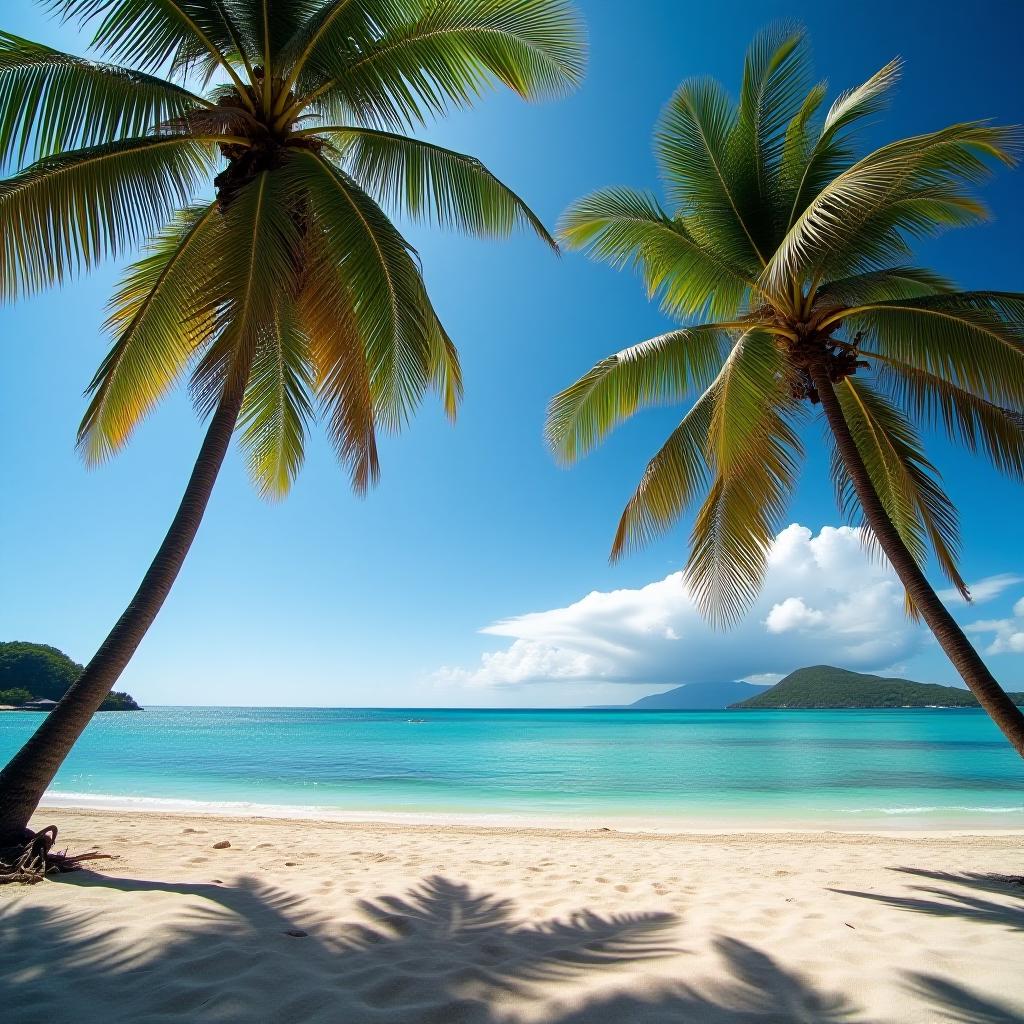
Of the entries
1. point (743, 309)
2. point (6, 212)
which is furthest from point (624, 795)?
point (6, 212)

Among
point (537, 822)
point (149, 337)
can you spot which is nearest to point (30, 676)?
point (537, 822)

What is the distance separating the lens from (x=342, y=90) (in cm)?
643

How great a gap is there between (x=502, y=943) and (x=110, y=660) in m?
3.72

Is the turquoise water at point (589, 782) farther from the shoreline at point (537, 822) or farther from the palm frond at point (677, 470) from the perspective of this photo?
the palm frond at point (677, 470)

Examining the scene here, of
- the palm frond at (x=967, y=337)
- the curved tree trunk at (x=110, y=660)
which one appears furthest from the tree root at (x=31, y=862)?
the palm frond at (x=967, y=337)

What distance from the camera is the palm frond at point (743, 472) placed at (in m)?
7.64

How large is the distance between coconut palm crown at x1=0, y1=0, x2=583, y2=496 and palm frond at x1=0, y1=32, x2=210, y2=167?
14mm

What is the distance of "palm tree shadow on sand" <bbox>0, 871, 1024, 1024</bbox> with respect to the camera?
245 centimetres

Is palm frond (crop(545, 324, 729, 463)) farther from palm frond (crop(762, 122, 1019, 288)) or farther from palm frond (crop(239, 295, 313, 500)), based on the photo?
palm frond (crop(239, 295, 313, 500))

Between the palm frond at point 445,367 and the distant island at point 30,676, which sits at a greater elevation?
the palm frond at point 445,367

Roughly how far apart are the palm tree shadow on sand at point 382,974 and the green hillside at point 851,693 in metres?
126

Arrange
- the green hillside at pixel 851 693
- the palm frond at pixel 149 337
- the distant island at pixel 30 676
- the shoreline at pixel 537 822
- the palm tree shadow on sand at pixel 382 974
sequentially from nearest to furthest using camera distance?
1. the palm tree shadow on sand at pixel 382 974
2. the palm frond at pixel 149 337
3. the shoreline at pixel 537 822
4. the distant island at pixel 30 676
5. the green hillside at pixel 851 693

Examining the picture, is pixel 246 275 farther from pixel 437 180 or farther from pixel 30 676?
pixel 30 676

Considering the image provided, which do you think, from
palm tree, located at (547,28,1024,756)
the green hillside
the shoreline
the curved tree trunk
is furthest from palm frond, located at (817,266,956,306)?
the green hillside
